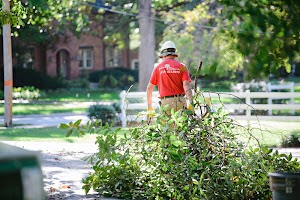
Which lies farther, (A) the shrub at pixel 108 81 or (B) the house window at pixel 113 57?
(B) the house window at pixel 113 57

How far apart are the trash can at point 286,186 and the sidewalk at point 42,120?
607 inches

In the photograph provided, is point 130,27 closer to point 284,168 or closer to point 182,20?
point 182,20

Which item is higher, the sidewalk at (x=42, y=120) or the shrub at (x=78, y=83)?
the shrub at (x=78, y=83)

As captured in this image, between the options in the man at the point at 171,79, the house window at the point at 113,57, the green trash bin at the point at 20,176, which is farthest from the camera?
the house window at the point at 113,57

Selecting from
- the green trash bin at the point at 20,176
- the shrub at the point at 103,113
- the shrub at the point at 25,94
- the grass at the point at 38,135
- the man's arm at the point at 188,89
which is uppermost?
the man's arm at the point at 188,89

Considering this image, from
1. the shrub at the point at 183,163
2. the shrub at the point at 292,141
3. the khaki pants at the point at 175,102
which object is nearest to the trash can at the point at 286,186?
the shrub at the point at 183,163

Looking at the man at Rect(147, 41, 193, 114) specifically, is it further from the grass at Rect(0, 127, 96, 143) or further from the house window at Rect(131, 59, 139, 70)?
the house window at Rect(131, 59, 139, 70)

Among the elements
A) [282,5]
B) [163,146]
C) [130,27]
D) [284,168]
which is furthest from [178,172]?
[130,27]

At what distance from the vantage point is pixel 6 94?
2228 centimetres

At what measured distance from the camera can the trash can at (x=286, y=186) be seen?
25.3 feet

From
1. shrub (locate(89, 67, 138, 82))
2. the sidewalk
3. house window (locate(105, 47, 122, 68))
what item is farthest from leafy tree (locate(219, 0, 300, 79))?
house window (locate(105, 47, 122, 68))

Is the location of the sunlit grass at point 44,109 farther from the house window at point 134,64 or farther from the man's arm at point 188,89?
the house window at point 134,64

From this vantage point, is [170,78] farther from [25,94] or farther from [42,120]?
[25,94]

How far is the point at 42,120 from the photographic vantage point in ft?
83.7
